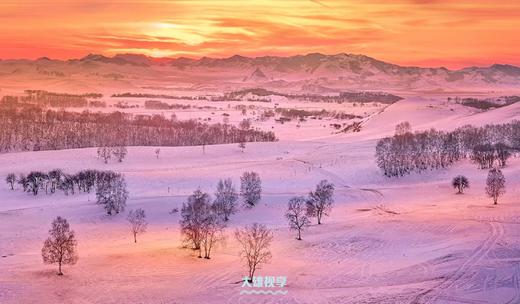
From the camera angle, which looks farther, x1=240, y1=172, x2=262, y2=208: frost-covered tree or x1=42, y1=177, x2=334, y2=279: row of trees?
x1=240, y1=172, x2=262, y2=208: frost-covered tree

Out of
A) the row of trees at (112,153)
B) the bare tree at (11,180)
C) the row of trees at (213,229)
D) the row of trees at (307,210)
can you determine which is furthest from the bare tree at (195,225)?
the row of trees at (112,153)

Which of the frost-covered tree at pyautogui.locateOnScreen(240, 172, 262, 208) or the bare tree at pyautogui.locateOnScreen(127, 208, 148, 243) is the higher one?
the frost-covered tree at pyautogui.locateOnScreen(240, 172, 262, 208)

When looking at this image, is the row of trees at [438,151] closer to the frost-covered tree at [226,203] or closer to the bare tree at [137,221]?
the frost-covered tree at [226,203]

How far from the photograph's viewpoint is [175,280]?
175 ft

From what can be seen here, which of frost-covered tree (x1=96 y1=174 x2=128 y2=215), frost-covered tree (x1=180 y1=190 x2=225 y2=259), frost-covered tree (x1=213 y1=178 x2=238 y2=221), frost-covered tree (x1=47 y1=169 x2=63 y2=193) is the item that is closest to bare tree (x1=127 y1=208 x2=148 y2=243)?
frost-covered tree (x1=96 y1=174 x2=128 y2=215)

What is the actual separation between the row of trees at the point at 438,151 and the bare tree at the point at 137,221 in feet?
191

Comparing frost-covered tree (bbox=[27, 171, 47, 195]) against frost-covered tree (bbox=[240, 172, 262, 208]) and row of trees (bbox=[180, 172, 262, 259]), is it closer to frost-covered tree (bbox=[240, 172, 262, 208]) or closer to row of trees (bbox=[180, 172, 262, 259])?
row of trees (bbox=[180, 172, 262, 259])

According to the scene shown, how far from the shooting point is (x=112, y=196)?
91625mm

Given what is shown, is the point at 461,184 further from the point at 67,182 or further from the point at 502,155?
the point at 67,182

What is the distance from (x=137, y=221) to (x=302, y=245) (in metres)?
26.2

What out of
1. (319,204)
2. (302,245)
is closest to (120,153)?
(319,204)

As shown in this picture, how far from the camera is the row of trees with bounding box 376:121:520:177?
122500mm

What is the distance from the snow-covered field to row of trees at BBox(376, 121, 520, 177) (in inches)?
128

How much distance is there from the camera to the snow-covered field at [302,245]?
162 ft
